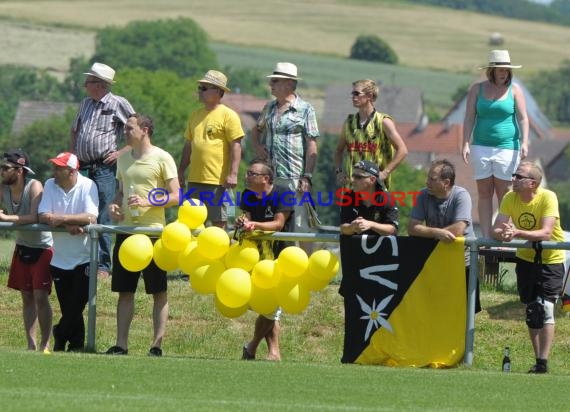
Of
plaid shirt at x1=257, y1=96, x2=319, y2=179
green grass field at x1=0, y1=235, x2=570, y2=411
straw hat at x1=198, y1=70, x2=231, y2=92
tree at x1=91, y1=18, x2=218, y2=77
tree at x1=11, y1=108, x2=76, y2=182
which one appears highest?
tree at x1=91, y1=18, x2=218, y2=77

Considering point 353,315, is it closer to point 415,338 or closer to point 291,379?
point 415,338

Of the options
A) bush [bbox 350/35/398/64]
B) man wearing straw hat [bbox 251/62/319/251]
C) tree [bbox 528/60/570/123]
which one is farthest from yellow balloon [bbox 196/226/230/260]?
tree [bbox 528/60/570/123]

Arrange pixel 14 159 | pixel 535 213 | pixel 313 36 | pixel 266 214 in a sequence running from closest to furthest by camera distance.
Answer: pixel 535 213 → pixel 266 214 → pixel 14 159 → pixel 313 36

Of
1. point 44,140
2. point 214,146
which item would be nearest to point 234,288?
point 214,146

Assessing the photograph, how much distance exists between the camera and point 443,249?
1145cm

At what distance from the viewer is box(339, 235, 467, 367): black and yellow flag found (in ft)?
37.6

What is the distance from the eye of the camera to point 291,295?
1158 cm

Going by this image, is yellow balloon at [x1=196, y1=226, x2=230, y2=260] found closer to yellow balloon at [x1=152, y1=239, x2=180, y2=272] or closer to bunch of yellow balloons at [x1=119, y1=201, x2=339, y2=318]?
bunch of yellow balloons at [x1=119, y1=201, x2=339, y2=318]

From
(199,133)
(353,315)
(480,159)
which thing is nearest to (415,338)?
(353,315)

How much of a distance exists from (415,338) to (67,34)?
127 m

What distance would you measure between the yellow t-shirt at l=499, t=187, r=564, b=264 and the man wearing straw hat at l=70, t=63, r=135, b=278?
4.42 meters

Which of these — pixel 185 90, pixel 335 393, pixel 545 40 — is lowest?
pixel 335 393

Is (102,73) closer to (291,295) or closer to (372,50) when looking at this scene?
(291,295)

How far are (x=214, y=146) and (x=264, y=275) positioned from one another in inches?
102
